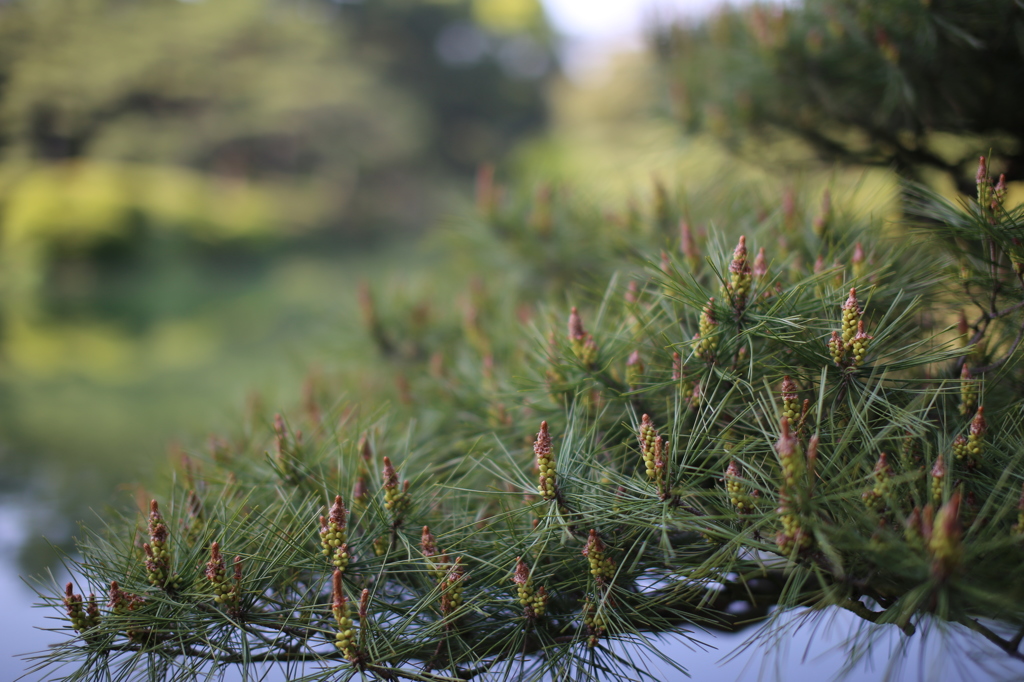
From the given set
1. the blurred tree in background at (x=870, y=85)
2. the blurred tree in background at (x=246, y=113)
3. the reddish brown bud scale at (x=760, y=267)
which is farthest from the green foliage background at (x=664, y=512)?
the blurred tree in background at (x=246, y=113)

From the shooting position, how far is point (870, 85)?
920mm

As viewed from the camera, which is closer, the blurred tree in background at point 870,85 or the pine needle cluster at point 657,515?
the pine needle cluster at point 657,515

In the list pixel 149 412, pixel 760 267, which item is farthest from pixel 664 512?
pixel 149 412

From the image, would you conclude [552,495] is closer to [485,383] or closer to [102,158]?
[485,383]

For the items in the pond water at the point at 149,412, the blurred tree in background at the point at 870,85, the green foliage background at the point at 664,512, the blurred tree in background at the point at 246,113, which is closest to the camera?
the green foliage background at the point at 664,512

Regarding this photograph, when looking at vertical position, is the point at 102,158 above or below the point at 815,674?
above

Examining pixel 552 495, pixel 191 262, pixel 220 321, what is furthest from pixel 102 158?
pixel 552 495

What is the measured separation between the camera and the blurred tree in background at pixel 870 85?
0.79 metres

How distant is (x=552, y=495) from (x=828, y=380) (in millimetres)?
220

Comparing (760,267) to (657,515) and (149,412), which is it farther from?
(149,412)

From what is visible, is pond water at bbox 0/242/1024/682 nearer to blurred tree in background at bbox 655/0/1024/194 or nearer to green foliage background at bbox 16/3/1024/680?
green foliage background at bbox 16/3/1024/680

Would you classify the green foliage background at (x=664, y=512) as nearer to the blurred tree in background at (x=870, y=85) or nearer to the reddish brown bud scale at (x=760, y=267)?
the reddish brown bud scale at (x=760, y=267)

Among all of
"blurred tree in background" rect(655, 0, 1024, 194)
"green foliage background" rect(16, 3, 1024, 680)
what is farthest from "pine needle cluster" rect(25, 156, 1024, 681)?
"blurred tree in background" rect(655, 0, 1024, 194)

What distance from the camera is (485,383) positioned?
75 centimetres
